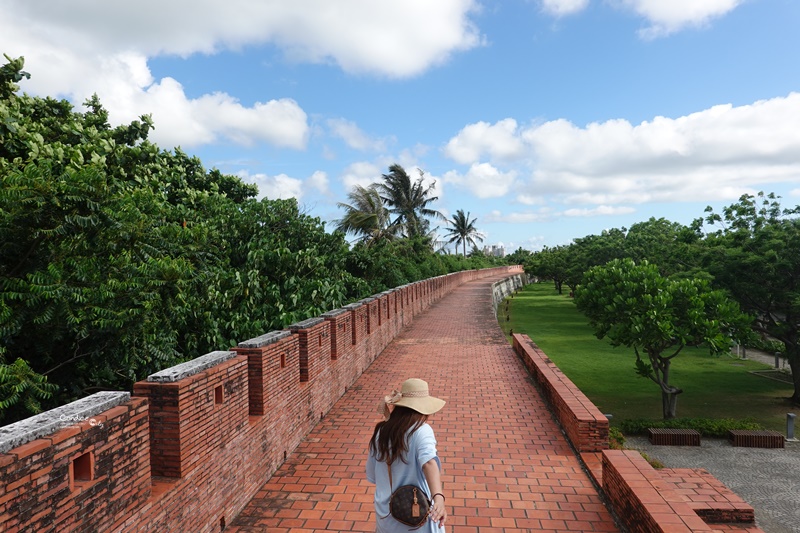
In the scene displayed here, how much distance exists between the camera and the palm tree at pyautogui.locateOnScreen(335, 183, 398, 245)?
77.3 feet

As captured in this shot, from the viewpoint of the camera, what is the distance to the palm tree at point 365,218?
23.6 meters

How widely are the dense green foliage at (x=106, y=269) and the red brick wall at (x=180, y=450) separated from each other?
4.92 feet

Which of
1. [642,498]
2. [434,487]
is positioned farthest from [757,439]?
[434,487]

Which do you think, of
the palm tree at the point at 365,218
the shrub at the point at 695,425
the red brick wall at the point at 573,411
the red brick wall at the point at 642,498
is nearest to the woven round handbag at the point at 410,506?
the red brick wall at the point at 642,498

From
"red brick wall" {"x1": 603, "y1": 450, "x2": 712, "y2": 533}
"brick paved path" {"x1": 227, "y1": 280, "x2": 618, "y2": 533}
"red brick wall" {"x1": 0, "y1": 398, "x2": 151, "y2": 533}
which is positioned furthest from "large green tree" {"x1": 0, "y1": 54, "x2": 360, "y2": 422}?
"red brick wall" {"x1": 603, "y1": 450, "x2": 712, "y2": 533}

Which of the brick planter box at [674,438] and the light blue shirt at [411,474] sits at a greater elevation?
the light blue shirt at [411,474]

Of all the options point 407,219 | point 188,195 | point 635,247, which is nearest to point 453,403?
point 188,195

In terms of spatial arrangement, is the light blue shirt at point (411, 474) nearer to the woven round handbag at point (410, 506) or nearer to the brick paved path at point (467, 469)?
the woven round handbag at point (410, 506)

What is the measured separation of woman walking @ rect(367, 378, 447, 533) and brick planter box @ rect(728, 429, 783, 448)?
40.7 ft

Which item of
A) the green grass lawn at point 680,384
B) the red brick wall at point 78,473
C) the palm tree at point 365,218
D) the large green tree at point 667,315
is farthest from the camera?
the palm tree at point 365,218

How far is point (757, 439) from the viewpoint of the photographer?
39.8 feet

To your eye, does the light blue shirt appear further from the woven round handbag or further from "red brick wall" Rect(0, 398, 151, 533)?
"red brick wall" Rect(0, 398, 151, 533)

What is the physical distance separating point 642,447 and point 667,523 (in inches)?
370

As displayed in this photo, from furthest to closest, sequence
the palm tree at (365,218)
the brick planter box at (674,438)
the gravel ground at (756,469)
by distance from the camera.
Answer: the palm tree at (365,218)
the brick planter box at (674,438)
the gravel ground at (756,469)
